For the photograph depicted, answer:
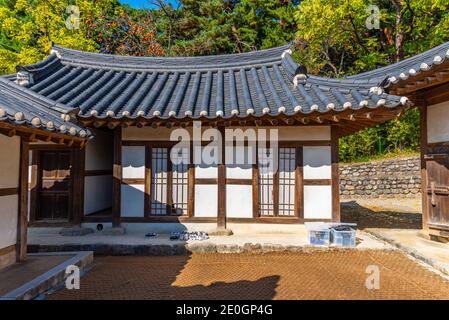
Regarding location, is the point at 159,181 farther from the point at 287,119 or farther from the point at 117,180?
the point at 287,119

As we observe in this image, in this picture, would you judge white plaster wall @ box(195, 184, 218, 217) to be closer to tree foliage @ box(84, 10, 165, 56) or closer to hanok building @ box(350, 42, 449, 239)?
hanok building @ box(350, 42, 449, 239)

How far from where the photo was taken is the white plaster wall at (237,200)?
24.9 ft

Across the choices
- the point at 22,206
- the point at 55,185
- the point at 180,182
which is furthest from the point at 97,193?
the point at 22,206

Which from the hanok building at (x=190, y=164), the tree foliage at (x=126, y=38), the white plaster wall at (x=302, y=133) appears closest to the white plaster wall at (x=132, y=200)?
the hanok building at (x=190, y=164)

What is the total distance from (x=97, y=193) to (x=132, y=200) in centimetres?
155

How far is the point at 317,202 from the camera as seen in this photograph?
7.39 m

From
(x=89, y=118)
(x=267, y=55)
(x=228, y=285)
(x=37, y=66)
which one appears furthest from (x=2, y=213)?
(x=267, y=55)

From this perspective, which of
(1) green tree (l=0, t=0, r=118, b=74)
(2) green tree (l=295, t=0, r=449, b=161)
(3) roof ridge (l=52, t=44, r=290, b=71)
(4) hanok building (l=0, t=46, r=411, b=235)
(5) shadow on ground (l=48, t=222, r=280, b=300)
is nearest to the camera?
(5) shadow on ground (l=48, t=222, r=280, b=300)

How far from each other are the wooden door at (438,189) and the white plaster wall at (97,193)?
848 cm

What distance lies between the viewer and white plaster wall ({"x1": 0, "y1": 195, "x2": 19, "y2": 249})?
187 inches

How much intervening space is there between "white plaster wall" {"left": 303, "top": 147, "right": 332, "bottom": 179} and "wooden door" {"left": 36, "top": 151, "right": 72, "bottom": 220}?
6334 millimetres

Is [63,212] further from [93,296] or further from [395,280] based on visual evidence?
[395,280]

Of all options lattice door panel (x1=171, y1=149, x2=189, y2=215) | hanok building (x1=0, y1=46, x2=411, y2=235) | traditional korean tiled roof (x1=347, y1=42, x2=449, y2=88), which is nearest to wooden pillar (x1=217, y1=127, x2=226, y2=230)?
hanok building (x1=0, y1=46, x2=411, y2=235)

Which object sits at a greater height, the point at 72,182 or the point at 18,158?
the point at 18,158
